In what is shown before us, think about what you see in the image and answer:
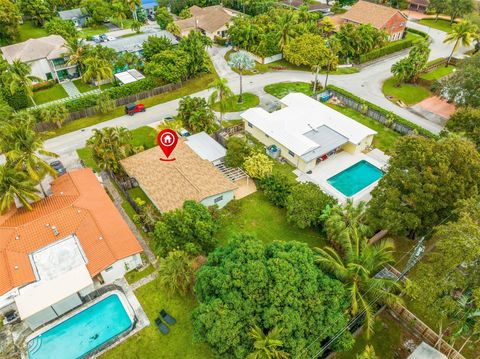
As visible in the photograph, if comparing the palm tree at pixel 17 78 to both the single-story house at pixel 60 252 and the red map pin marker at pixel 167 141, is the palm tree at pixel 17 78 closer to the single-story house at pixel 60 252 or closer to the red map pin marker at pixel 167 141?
the single-story house at pixel 60 252

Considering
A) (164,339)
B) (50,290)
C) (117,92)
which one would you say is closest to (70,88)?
(117,92)

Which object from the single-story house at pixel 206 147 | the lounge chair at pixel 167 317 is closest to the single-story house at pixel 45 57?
the single-story house at pixel 206 147

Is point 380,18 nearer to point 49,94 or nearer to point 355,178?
point 355,178

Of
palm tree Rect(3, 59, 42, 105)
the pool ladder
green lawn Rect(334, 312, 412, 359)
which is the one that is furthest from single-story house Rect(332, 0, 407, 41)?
the pool ladder

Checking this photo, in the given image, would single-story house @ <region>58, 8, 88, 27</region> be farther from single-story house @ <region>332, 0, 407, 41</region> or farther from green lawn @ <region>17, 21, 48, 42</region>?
single-story house @ <region>332, 0, 407, 41</region>

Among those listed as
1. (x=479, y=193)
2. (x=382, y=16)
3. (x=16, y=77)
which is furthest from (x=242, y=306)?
(x=382, y=16)

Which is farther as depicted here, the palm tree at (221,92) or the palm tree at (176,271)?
the palm tree at (221,92)
